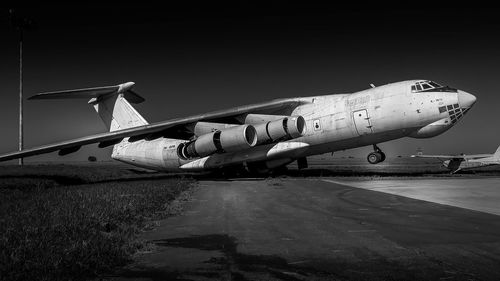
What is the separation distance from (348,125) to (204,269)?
1409 centimetres

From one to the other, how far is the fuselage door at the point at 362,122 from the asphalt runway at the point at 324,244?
25.7ft

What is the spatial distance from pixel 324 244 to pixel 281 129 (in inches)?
489

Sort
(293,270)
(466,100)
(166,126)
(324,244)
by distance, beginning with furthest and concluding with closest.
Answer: (166,126)
(466,100)
(324,244)
(293,270)

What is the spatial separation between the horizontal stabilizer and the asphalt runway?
13830 millimetres

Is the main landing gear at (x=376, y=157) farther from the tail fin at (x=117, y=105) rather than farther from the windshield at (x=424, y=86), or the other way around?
the tail fin at (x=117, y=105)

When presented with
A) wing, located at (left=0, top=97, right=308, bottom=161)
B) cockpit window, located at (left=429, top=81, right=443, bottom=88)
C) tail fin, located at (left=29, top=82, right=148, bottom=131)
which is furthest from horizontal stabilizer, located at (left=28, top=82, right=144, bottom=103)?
cockpit window, located at (left=429, top=81, right=443, bottom=88)

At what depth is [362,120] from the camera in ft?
56.3

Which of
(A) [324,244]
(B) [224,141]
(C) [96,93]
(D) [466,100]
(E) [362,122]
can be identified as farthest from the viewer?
(C) [96,93]

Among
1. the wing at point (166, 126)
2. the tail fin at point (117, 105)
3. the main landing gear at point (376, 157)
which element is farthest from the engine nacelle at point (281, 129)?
the tail fin at point (117, 105)

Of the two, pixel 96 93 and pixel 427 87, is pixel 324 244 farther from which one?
pixel 96 93

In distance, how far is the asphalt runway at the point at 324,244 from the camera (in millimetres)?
4203

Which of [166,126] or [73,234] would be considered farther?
[166,126]

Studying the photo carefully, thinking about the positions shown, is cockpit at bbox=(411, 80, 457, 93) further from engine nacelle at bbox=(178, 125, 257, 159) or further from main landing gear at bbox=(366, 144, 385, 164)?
engine nacelle at bbox=(178, 125, 257, 159)

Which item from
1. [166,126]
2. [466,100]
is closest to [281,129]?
[166,126]
